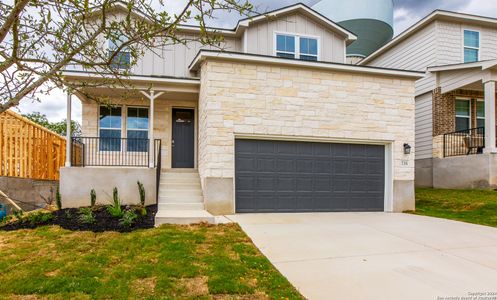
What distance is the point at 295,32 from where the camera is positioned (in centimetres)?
1244

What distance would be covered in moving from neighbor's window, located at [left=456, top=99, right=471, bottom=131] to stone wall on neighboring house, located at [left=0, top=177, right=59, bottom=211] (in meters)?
15.7

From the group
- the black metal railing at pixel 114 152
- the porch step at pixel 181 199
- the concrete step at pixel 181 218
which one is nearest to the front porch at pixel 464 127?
the porch step at pixel 181 199

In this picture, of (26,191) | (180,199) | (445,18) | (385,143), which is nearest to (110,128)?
(26,191)

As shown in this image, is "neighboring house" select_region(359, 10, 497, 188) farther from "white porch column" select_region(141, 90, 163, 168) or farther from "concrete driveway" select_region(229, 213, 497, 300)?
"white porch column" select_region(141, 90, 163, 168)

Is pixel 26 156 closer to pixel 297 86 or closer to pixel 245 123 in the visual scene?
pixel 245 123

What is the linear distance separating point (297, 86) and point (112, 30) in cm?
671

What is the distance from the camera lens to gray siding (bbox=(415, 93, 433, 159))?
1395 cm

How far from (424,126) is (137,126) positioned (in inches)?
475

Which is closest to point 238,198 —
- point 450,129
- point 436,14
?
point 450,129

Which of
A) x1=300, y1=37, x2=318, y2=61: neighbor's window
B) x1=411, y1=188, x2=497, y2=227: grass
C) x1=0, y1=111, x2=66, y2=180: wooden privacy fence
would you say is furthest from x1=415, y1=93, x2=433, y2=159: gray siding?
x1=0, y1=111, x2=66, y2=180: wooden privacy fence

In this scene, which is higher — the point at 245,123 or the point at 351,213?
the point at 245,123

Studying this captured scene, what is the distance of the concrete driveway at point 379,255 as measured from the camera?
3.72 m

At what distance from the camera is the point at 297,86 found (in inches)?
371

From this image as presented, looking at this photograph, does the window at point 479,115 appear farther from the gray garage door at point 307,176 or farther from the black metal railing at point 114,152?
the black metal railing at point 114,152
